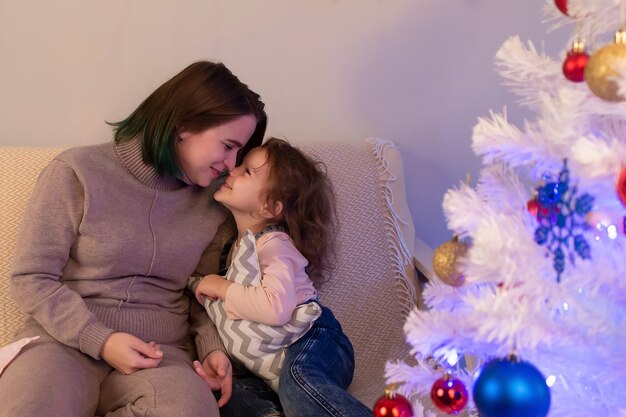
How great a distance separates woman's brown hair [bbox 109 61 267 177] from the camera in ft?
4.47

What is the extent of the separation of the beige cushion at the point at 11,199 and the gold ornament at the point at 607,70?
1.06 meters

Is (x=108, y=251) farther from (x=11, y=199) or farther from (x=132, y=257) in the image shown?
(x=11, y=199)

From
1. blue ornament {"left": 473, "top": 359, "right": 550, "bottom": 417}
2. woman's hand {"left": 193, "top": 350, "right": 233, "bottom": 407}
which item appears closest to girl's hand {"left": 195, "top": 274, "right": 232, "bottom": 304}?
woman's hand {"left": 193, "top": 350, "right": 233, "bottom": 407}

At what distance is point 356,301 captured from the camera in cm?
157

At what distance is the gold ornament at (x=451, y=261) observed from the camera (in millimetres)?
901

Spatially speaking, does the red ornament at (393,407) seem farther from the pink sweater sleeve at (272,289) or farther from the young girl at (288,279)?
the pink sweater sleeve at (272,289)

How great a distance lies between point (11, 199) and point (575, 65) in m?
1.08

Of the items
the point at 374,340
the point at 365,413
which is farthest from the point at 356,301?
the point at 365,413

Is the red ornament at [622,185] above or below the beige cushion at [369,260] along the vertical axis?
above

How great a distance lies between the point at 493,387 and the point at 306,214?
0.73 m

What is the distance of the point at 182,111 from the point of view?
1.37 m

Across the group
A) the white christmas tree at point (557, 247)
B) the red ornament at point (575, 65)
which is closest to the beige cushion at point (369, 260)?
the white christmas tree at point (557, 247)

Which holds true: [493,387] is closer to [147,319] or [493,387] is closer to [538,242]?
[538,242]

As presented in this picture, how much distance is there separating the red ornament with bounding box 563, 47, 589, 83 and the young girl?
64 centimetres
